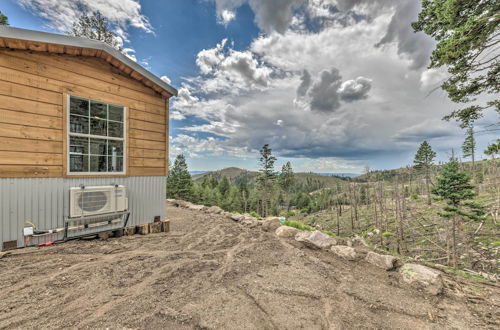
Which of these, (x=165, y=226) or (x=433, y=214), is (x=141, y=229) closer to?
(x=165, y=226)

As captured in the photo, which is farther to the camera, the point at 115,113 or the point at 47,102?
the point at 115,113

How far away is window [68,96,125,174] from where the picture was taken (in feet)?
13.5

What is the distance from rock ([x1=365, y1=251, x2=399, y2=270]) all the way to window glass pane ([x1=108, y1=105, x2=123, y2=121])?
625cm

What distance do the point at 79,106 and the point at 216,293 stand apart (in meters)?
4.77

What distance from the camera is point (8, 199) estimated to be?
3338 millimetres

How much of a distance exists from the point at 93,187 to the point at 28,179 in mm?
955

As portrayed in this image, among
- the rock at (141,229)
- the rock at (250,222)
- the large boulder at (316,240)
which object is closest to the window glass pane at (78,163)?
the rock at (141,229)

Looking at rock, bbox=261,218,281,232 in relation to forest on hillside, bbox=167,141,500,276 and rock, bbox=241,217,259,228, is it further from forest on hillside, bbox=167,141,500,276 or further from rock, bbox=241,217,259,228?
forest on hillside, bbox=167,141,500,276

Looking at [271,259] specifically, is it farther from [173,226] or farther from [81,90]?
[81,90]

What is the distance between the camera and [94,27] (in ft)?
39.9

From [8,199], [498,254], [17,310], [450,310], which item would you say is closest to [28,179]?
[8,199]

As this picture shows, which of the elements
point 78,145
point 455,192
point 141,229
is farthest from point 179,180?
point 455,192

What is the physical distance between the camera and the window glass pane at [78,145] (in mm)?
4086

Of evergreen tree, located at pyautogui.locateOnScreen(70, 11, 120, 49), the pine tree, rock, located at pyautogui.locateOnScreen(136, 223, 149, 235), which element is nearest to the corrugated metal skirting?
rock, located at pyautogui.locateOnScreen(136, 223, 149, 235)
